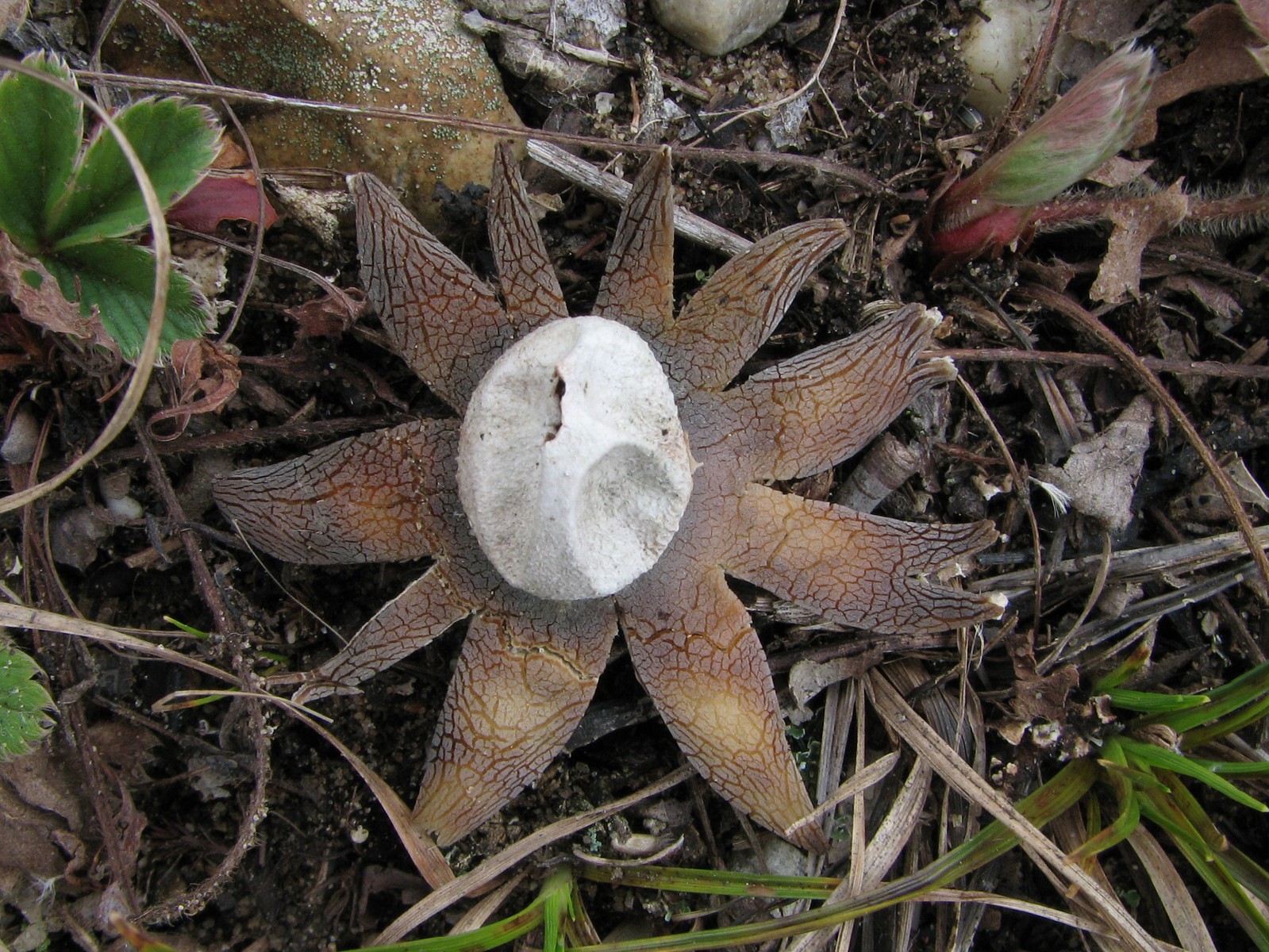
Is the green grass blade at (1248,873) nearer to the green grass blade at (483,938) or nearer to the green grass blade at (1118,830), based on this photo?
the green grass blade at (1118,830)

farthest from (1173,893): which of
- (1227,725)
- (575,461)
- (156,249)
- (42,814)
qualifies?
(42,814)

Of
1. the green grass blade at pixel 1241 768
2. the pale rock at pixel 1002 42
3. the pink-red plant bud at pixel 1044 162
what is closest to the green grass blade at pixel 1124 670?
the green grass blade at pixel 1241 768

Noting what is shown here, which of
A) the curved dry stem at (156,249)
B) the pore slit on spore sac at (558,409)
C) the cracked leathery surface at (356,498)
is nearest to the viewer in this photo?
the curved dry stem at (156,249)

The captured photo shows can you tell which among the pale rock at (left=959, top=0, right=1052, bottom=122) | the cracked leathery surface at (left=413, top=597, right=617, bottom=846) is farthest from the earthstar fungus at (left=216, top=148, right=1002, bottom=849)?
the pale rock at (left=959, top=0, right=1052, bottom=122)

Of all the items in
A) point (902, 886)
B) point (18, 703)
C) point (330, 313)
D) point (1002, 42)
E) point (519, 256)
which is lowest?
point (902, 886)

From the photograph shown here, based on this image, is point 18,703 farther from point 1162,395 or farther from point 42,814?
point 1162,395

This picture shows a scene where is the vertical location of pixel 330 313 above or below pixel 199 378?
above

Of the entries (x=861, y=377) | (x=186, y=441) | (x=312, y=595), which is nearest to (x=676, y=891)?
(x=312, y=595)
